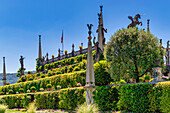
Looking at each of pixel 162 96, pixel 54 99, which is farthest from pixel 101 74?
pixel 54 99

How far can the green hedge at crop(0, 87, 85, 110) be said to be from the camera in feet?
89.2

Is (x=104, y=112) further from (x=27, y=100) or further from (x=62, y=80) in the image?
(x=27, y=100)

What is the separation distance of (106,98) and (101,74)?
109 inches

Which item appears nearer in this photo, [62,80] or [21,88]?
[62,80]

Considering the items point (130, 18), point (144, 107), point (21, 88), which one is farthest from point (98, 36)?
point (144, 107)

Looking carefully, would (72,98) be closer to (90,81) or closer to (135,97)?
(90,81)

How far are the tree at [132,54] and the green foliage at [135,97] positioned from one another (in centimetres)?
Answer: 315

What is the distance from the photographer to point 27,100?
1431 inches

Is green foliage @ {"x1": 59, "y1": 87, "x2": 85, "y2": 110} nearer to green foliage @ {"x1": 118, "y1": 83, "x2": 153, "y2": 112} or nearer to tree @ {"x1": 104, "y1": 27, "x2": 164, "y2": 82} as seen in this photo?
tree @ {"x1": 104, "y1": 27, "x2": 164, "y2": 82}

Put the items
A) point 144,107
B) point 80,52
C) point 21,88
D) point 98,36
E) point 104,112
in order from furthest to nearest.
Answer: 1. point 80,52
2. point 21,88
3. point 98,36
4. point 104,112
5. point 144,107

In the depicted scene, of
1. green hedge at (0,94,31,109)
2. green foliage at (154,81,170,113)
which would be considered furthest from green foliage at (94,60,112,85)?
green hedge at (0,94,31,109)

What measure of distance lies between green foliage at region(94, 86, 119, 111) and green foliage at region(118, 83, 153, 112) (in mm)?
1078

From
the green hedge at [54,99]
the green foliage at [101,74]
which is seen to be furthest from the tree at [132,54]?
the green hedge at [54,99]

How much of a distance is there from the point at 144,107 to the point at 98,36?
2142cm
